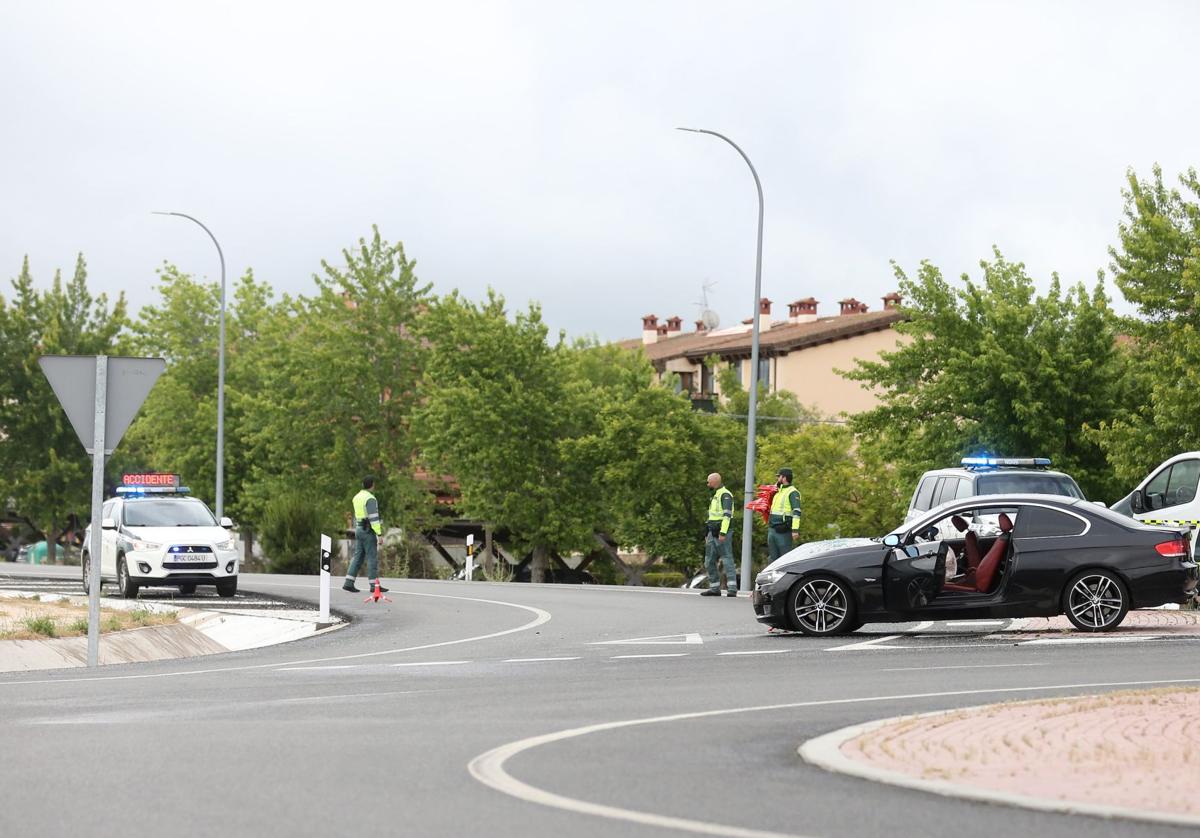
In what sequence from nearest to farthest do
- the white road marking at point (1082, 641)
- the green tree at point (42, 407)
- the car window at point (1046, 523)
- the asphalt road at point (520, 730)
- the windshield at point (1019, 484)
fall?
1. the asphalt road at point (520, 730)
2. the white road marking at point (1082, 641)
3. the car window at point (1046, 523)
4. the windshield at point (1019, 484)
5. the green tree at point (42, 407)

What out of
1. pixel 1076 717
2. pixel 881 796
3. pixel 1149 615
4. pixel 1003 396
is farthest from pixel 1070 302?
pixel 881 796

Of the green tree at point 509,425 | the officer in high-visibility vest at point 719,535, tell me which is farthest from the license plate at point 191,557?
the green tree at point 509,425

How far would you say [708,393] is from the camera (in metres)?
92.6

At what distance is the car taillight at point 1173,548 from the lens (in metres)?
18.1

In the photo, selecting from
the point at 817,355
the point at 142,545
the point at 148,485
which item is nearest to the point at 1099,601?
the point at 142,545

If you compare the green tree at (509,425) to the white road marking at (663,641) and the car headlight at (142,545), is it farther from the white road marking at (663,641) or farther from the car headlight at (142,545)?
the white road marking at (663,641)

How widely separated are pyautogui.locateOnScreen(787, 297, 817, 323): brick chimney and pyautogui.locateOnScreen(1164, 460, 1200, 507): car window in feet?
241

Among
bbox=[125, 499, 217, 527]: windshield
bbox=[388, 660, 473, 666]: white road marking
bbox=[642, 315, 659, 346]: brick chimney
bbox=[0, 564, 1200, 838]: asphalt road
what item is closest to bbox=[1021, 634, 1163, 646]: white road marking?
bbox=[0, 564, 1200, 838]: asphalt road

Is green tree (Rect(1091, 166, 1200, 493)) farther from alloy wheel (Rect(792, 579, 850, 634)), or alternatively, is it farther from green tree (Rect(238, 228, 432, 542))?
green tree (Rect(238, 228, 432, 542))

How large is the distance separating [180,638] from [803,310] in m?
79.9

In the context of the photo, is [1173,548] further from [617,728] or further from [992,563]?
[617,728]

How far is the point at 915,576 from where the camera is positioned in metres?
18.2

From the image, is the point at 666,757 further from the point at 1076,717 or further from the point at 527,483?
the point at 527,483

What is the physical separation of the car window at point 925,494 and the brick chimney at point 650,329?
85.6 metres
